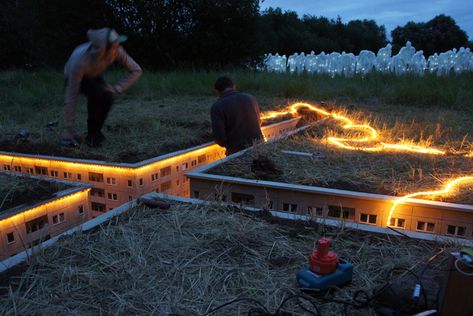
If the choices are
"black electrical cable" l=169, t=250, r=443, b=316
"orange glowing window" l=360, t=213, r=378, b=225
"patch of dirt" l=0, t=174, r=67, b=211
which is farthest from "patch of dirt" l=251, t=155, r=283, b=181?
"black electrical cable" l=169, t=250, r=443, b=316

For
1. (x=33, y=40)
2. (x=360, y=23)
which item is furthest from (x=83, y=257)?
(x=360, y=23)

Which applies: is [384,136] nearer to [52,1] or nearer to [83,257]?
[83,257]

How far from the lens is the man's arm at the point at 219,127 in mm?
4410

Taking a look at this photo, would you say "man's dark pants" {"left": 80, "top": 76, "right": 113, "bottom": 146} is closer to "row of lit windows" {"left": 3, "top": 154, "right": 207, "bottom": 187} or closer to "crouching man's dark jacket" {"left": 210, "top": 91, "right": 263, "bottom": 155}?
"row of lit windows" {"left": 3, "top": 154, "right": 207, "bottom": 187}

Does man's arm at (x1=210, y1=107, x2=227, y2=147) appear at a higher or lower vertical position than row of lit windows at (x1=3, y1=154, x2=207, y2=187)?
higher

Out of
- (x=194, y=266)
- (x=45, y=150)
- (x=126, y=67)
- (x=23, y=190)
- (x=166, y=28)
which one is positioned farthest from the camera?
(x=166, y=28)

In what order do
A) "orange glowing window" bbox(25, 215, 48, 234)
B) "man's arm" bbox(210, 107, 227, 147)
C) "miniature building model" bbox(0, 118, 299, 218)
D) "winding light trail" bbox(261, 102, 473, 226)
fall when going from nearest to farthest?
"orange glowing window" bbox(25, 215, 48, 234) < "winding light trail" bbox(261, 102, 473, 226) < "miniature building model" bbox(0, 118, 299, 218) < "man's arm" bbox(210, 107, 227, 147)

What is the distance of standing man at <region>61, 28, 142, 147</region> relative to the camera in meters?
3.62

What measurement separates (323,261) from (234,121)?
9.81ft

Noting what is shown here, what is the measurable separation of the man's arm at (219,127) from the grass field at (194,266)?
2.12m

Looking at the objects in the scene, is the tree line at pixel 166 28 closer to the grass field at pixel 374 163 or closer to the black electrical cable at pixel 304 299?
the grass field at pixel 374 163

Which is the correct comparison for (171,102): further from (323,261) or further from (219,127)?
(323,261)

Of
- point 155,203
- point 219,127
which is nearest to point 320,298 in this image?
point 155,203

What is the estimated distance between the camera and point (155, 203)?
Result: 2479 mm
